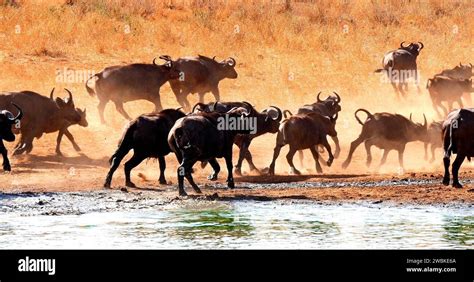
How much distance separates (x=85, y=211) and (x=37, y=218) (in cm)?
117

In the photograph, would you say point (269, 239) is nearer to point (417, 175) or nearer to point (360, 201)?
point (360, 201)

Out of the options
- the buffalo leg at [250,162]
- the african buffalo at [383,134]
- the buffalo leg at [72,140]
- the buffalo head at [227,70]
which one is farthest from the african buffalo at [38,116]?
the buffalo head at [227,70]

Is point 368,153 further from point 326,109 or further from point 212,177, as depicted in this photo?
point 212,177

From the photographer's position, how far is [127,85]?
34.4m

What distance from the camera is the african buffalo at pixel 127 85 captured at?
113ft

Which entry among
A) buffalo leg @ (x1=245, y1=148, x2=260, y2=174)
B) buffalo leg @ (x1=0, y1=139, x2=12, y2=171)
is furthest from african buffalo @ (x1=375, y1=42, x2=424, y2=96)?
buffalo leg @ (x1=0, y1=139, x2=12, y2=171)

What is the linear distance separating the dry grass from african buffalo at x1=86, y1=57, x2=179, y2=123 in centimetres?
97

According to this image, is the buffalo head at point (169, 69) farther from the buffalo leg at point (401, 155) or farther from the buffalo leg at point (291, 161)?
the buffalo leg at point (291, 161)

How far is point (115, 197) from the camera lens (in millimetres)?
24094

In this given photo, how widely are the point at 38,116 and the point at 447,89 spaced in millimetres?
13172

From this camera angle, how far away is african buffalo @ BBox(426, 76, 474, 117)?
37938 mm

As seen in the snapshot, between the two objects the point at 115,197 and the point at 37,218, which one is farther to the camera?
the point at 115,197

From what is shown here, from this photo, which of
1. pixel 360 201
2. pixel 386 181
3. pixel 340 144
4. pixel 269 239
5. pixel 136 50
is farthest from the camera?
pixel 136 50
